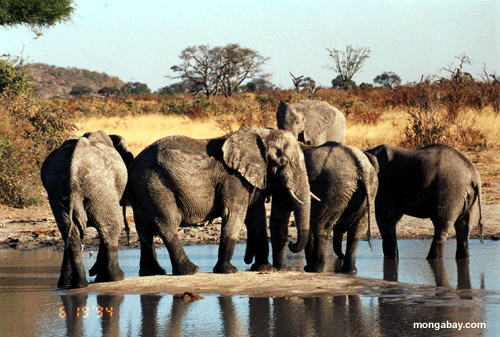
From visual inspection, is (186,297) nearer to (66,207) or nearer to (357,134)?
(66,207)

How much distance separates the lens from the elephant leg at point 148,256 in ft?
24.5

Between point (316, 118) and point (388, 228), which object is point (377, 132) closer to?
point (316, 118)

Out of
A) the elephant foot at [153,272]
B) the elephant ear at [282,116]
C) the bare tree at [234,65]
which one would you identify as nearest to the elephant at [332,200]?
the elephant foot at [153,272]

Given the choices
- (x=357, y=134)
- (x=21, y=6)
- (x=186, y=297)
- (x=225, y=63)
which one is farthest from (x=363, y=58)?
(x=186, y=297)

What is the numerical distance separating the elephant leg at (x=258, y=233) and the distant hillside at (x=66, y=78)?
311 ft

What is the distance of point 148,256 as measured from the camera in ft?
24.7

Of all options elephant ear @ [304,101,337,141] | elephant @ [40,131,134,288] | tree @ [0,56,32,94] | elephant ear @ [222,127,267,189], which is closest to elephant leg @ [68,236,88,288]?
elephant @ [40,131,134,288]

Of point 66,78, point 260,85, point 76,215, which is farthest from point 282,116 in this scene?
point 66,78

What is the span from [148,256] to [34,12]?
1226cm

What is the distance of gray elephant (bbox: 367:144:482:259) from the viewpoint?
855 centimetres

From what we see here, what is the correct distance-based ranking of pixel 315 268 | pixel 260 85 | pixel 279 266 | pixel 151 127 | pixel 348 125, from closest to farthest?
1. pixel 315 268
2. pixel 279 266
3. pixel 348 125
4. pixel 151 127
5. pixel 260 85

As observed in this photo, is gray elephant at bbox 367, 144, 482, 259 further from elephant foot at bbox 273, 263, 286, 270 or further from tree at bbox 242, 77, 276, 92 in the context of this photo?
tree at bbox 242, 77, 276, 92

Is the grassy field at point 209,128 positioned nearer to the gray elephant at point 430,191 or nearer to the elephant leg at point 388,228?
the gray elephant at point 430,191

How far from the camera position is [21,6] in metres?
17.4
